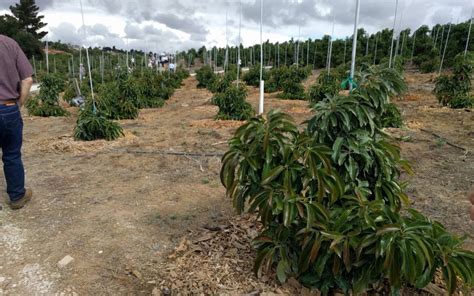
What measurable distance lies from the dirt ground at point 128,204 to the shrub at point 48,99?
3.35 meters

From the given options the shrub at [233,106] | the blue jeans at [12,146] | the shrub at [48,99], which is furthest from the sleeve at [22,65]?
the shrub at [48,99]

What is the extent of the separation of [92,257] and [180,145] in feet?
11.1

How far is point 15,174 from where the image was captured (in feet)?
10.3

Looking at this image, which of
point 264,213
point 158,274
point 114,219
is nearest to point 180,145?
point 114,219

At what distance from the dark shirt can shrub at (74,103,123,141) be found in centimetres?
285

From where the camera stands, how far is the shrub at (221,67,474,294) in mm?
1714

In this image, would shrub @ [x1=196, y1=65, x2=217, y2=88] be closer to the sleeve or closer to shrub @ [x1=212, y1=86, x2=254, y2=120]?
shrub @ [x1=212, y1=86, x2=254, y2=120]

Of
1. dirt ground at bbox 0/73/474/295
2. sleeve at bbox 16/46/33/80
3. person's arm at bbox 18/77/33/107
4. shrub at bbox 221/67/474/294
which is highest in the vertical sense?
sleeve at bbox 16/46/33/80

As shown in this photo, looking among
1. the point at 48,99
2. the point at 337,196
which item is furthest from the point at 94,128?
the point at 337,196

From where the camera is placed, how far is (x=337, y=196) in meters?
1.88

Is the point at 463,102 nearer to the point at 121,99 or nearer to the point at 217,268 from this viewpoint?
the point at 121,99

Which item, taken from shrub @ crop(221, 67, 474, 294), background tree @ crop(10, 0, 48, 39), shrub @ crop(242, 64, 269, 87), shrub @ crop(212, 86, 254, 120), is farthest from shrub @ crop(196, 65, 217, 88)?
background tree @ crop(10, 0, 48, 39)

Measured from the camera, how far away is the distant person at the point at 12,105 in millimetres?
2957

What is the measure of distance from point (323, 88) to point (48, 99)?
757 cm
